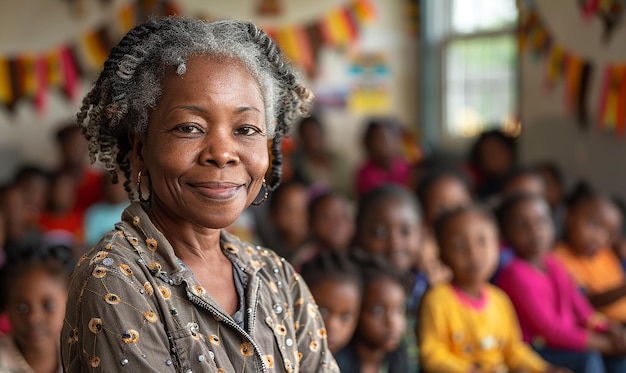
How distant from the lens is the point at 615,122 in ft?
17.5

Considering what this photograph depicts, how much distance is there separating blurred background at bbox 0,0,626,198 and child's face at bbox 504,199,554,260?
5.67 feet

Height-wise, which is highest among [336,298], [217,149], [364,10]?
[217,149]

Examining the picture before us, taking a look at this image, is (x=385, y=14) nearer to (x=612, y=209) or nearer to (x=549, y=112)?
(x=549, y=112)

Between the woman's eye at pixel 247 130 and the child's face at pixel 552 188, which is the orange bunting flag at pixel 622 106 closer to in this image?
the child's face at pixel 552 188

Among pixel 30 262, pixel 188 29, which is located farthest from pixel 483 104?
pixel 188 29

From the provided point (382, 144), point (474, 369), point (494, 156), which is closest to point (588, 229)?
point (474, 369)

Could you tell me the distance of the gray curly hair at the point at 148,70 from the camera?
1.39m

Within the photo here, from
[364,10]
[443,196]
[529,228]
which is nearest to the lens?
[529,228]

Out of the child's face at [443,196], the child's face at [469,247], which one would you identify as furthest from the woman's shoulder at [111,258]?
the child's face at [443,196]

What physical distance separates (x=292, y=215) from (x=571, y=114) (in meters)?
2.29

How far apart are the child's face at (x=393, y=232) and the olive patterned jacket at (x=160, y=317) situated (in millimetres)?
1923

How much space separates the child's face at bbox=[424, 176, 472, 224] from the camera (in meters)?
4.33

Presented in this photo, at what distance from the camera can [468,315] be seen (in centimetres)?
310

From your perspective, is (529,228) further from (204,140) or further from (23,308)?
(204,140)
